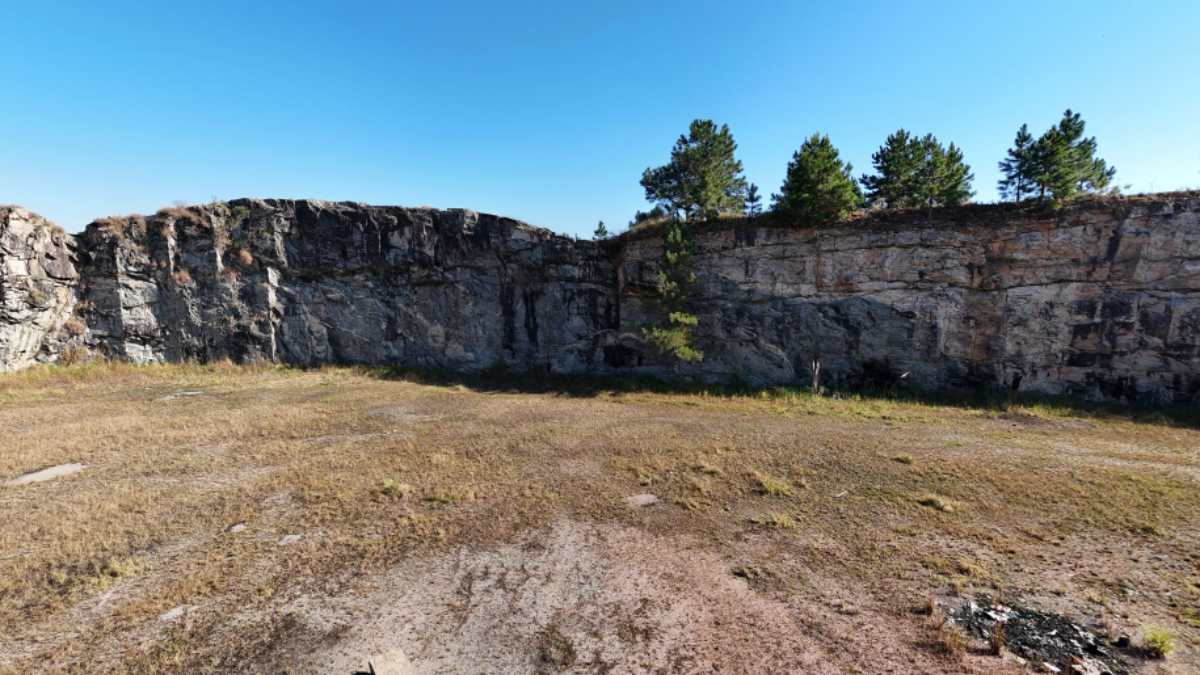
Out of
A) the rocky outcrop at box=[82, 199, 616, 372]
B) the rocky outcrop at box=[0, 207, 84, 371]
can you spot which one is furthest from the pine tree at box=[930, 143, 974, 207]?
the rocky outcrop at box=[0, 207, 84, 371]

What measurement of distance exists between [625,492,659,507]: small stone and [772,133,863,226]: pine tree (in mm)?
16273

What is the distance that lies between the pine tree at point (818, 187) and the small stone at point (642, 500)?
16273mm

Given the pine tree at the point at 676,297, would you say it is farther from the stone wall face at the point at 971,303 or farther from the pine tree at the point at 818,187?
the pine tree at the point at 818,187

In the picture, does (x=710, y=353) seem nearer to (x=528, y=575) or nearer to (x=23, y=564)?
(x=528, y=575)

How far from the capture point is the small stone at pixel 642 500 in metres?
7.73

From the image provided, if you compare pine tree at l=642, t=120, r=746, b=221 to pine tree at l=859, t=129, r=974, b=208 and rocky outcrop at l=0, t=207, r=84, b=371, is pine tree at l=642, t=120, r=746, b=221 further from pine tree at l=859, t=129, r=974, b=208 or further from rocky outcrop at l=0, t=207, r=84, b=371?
rocky outcrop at l=0, t=207, r=84, b=371

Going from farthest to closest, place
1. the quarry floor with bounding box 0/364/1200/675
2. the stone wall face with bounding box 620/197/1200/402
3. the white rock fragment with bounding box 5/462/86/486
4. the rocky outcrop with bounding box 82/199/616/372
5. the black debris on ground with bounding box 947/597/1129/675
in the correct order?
1. the rocky outcrop with bounding box 82/199/616/372
2. the stone wall face with bounding box 620/197/1200/402
3. the white rock fragment with bounding box 5/462/86/486
4. the quarry floor with bounding box 0/364/1200/675
5. the black debris on ground with bounding box 947/597/1129/675

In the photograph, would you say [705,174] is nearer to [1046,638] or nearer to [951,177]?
[951,177]

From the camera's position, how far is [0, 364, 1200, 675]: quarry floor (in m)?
4.41

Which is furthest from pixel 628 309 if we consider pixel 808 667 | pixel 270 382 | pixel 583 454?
pixel 808 667

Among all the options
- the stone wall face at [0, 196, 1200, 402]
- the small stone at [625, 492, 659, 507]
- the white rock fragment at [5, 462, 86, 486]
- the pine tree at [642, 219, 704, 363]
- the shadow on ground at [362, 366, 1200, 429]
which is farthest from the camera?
the pine tree at [642, 219, 704, 363]

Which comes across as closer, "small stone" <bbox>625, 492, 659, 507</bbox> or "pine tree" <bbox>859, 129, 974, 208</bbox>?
"small stone" <bbox>625, 492, 659, 507</bbox>

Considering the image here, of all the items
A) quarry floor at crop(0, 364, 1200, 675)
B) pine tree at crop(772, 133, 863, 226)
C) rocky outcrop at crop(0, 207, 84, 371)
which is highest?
pine tree at crop(772, 133, 863, 226)

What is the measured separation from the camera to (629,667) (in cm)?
420
